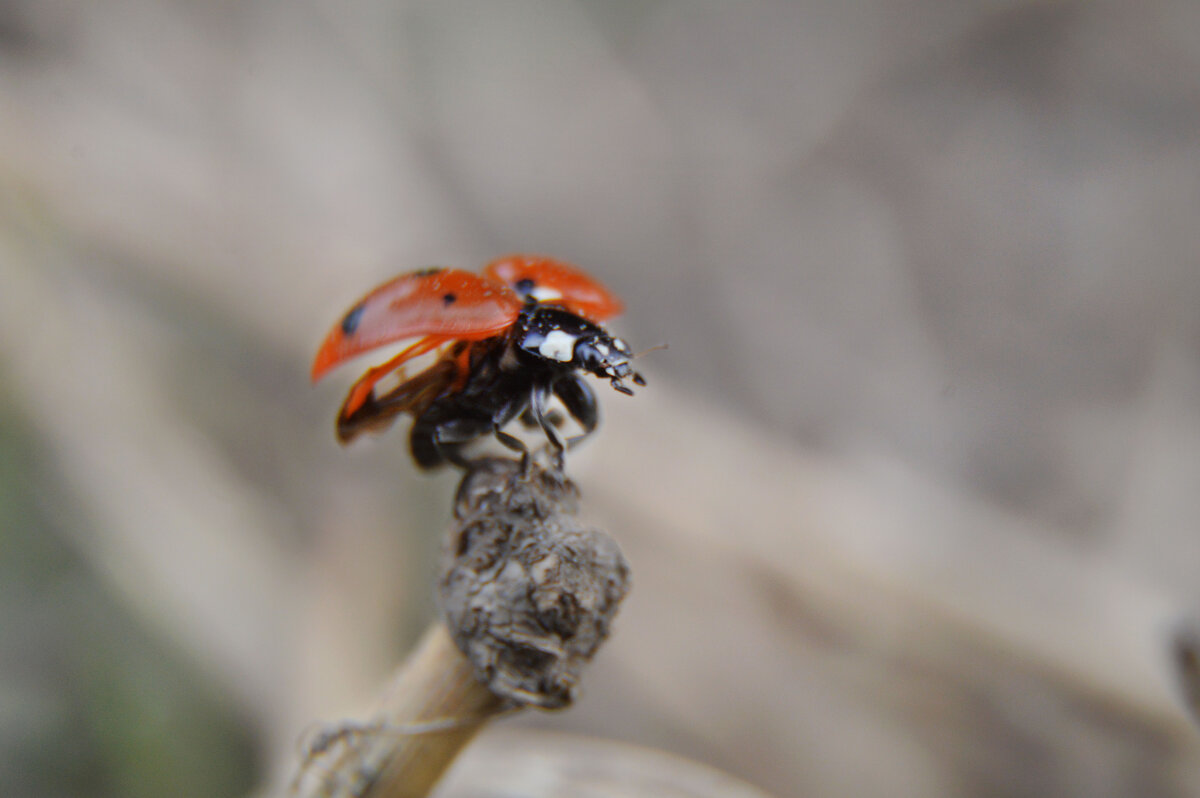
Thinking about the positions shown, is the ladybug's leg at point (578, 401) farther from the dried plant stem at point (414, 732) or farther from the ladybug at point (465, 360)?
the dried plant stem at point (414, 732)

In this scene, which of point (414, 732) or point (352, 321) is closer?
point (414, 732)

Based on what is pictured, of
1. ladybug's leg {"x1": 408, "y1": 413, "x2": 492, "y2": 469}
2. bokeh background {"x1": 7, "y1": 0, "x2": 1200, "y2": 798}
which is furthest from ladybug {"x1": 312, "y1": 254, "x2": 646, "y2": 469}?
bokeh background {"x1": 7, "y1": 0, "x2": 1200, "y2": 798}

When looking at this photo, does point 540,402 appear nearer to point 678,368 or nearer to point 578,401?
point 578,401

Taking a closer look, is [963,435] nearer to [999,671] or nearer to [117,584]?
[999,671]

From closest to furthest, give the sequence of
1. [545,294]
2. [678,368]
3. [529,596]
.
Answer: [529,596] < [545,294] < [678,368]

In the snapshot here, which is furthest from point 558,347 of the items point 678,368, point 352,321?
point 678,368

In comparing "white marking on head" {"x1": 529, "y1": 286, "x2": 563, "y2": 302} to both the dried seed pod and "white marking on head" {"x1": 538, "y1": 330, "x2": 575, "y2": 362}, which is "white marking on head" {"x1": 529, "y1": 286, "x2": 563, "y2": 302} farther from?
the dried seed pod

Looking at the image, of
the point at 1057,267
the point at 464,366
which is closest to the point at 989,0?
the point at 1057,267
